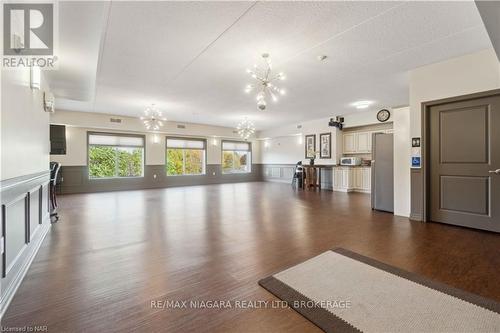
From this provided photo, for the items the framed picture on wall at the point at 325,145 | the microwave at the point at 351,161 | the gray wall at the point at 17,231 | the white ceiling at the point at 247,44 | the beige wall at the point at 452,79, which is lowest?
the gray wall at the point at 17,231

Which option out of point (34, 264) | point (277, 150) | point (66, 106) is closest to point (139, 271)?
point (34, 264)

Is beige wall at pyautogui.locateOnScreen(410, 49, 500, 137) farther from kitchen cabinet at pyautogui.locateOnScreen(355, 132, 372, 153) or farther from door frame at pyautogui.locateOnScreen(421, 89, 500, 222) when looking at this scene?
kitchen cabinet at pyautogui.locateOnScreen(355, 132, 372, 153)

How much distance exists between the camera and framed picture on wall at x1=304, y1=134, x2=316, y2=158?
376 inches

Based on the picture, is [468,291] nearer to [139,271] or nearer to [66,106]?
[139,271]

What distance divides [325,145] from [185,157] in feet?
20.2

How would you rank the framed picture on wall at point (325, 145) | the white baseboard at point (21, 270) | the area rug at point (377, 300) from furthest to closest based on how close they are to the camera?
the framed picture on wall at point (325, 145) → the white baseboard at point (21, 270) → the area rug at point (377, 300)

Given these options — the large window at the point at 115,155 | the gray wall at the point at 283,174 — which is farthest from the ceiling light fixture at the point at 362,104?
the large window at the point at 115,155

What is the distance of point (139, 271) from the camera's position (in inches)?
87.7

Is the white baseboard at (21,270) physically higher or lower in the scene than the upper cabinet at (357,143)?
lower

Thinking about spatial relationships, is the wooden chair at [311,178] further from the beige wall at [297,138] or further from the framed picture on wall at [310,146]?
the framed picture on wall at [310,146]

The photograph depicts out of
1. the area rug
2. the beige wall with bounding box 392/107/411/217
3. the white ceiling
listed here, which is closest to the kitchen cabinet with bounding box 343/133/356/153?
the white ceiling

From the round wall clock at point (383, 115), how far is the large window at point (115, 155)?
887 cm

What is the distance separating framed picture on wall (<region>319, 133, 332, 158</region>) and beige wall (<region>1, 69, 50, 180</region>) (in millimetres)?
8352

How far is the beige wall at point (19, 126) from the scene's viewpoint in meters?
1.83
